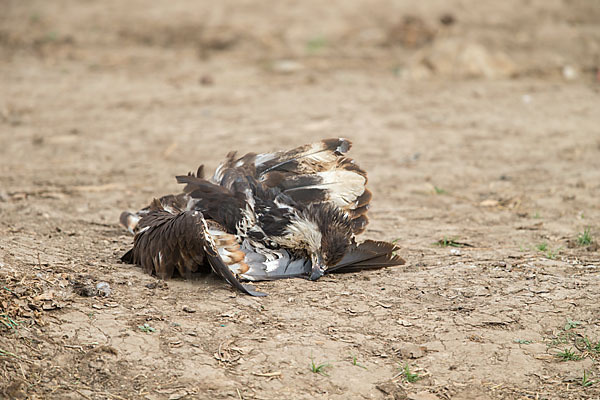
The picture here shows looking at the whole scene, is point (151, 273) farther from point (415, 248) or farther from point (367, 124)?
point (367, 124)

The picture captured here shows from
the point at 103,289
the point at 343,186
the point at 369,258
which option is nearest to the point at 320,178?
the point at 343,186

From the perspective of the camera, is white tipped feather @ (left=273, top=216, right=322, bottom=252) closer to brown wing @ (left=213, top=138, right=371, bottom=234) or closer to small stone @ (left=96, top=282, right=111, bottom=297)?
brown wing @ (left=213, top=138, right=371, bottom=234)

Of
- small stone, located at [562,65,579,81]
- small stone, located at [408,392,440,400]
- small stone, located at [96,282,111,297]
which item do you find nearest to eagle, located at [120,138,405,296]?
small stone, located at [96,282,111,297]

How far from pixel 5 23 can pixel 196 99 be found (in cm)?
636

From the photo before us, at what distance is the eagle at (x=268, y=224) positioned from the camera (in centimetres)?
441

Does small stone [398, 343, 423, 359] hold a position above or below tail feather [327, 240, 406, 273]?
below

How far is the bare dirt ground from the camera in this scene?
3.66 meters

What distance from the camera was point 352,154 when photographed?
8047 mm

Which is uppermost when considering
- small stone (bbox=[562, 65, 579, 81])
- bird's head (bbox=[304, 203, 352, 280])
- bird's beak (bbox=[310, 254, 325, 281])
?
small stone (bbox=[562, 65, 579, 81])

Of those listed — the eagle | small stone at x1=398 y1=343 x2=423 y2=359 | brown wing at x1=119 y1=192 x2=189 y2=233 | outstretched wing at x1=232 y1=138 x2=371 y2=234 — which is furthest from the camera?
brown wing at x1=119 y1=192 x2=189 y2=233

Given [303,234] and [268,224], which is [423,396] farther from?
[268,224]

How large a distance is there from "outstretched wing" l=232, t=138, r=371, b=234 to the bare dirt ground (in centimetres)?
56

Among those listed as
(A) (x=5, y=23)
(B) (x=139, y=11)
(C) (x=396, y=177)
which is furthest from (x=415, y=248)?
(A) (x=5, y=23)

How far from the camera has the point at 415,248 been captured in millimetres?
5293
